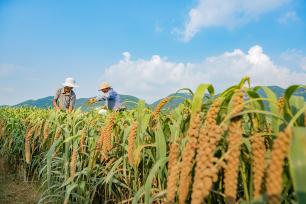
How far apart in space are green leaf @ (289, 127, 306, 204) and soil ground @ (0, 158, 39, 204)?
3.51 metres

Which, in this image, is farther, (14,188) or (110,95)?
(110,95)

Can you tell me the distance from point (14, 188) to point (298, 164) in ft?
14.5

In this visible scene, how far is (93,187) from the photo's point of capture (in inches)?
106

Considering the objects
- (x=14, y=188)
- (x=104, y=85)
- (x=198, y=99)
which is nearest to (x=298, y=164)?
(x=198, y=99)

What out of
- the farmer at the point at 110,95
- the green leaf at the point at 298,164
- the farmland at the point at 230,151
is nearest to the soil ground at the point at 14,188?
the farmland at the point at 230,151

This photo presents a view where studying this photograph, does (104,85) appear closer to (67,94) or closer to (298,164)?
(67,94)

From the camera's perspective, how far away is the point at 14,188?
15.1 feet

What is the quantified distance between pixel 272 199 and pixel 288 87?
57 centimetres

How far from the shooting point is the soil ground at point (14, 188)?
4.11 meters

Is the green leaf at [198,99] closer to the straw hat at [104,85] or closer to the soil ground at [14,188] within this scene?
the soil ground at [14,188]

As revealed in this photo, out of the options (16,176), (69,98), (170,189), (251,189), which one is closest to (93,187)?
(251,189)

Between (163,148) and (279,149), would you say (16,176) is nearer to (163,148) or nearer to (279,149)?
(163,148)

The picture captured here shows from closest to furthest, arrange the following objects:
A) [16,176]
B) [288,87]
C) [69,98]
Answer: [288,87], [16,176], [69,98]

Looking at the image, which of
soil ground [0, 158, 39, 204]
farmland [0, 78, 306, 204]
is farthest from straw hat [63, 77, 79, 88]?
farmland [0, 78, 306, 204]
